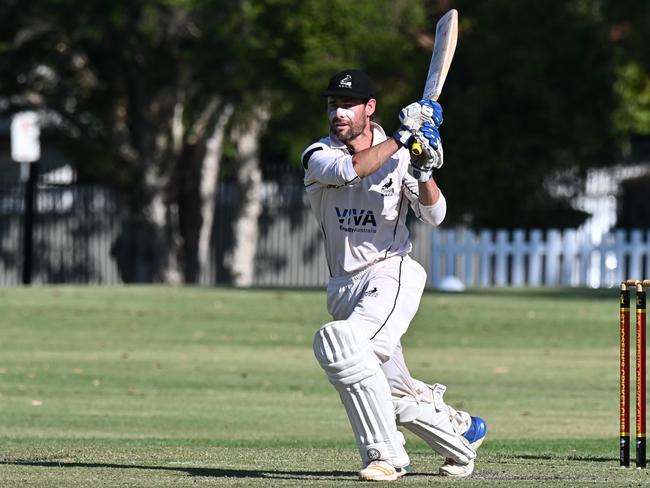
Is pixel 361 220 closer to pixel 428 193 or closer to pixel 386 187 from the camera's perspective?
pixel 386 187

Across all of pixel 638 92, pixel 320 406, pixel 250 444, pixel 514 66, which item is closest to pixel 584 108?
pixel 514 66

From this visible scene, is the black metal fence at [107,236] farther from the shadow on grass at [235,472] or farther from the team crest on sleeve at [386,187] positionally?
the team crest on sleeve at [386,187]

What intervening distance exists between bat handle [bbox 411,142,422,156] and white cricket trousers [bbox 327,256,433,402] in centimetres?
59

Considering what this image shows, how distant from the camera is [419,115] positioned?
726 centimetres

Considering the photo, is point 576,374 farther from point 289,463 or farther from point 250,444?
point 289,463

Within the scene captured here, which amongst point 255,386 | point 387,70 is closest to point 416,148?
point 255,386

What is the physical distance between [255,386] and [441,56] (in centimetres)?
692

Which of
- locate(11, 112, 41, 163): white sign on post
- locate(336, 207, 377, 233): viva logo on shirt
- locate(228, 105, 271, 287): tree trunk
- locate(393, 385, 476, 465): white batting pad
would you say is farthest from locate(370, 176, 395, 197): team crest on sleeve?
locate(228, 105, 271, 287): tree trunk

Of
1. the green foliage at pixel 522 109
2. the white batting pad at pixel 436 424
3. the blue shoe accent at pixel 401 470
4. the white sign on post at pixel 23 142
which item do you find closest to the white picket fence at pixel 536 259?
the green foliage at pixel 522 109

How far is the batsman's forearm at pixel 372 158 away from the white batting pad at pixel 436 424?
111 cm

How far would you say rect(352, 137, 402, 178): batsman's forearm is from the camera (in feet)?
23.6

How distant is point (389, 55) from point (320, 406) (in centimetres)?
1456

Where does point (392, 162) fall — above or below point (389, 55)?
below

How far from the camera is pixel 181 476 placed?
743 cm
